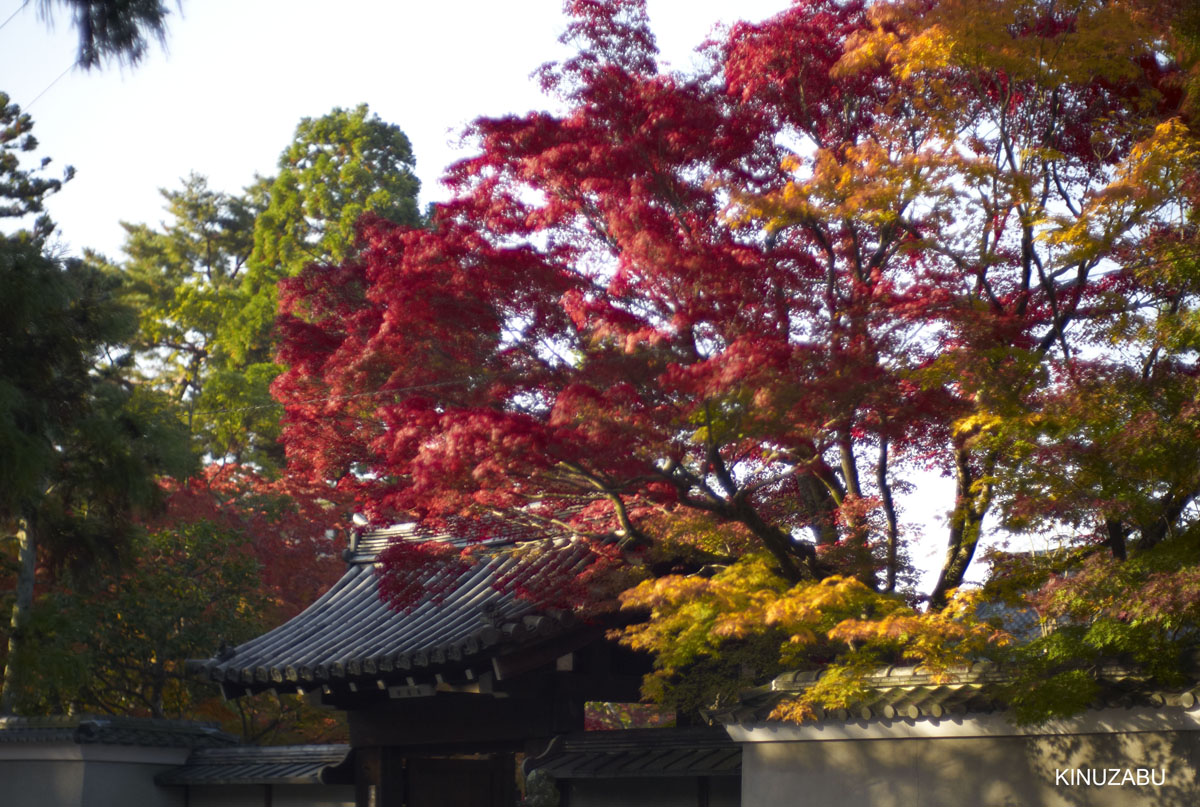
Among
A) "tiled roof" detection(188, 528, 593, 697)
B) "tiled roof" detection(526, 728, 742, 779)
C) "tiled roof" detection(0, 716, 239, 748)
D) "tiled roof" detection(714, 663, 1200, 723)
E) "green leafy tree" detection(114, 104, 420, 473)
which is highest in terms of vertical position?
"green leafy tree" detection(114, 104, 420, 473)

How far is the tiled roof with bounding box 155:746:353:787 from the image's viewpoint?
12.9m

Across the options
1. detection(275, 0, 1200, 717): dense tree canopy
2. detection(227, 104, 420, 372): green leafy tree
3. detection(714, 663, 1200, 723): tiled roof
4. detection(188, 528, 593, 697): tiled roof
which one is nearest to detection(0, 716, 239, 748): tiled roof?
detection(188, 528, 593, 697): tiled roof

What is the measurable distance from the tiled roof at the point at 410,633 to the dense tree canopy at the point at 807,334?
92cm

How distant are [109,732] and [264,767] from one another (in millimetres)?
1781

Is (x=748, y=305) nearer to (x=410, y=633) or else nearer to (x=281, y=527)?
(x=410, y=633)

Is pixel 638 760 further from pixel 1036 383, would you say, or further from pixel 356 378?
pixel 1036 383

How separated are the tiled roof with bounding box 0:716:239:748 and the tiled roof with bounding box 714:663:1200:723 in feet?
25.4

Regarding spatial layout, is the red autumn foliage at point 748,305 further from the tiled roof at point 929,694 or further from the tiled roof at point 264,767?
the tiled roof at point 264,767

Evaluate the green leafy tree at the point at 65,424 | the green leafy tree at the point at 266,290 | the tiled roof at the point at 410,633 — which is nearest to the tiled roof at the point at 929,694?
the tiled roof at the point at 410,633

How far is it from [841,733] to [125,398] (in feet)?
25.1

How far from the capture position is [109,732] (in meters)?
13.3

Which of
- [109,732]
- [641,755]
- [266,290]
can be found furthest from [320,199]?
[641,755]

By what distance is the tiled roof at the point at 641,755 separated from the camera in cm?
989

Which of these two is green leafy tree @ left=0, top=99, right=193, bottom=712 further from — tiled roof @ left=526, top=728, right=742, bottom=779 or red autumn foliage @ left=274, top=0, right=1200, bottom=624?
tiled roof @ left=526, top=728, right=742, bottom=779
